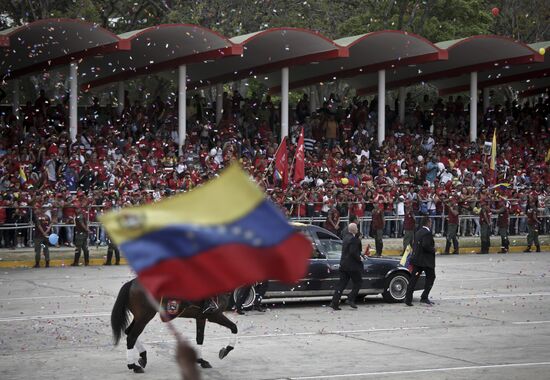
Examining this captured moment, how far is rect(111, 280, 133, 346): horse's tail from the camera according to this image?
13422 mm

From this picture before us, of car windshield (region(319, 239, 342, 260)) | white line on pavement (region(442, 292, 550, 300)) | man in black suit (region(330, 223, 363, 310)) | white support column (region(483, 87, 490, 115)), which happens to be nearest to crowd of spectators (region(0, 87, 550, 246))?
white support column (region(483, 87, 490, 115))

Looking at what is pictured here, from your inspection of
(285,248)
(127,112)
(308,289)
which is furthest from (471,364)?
(127,112)

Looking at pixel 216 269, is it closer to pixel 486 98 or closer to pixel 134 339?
pixel 134 339

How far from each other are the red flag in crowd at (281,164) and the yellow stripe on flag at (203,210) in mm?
28622

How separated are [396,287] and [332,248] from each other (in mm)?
1409

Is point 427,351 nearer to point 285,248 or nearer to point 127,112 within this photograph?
point 285,248

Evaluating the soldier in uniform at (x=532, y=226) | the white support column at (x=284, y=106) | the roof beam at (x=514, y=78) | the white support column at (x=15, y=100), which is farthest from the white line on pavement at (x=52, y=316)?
the roof beam at (x=514, y=78)

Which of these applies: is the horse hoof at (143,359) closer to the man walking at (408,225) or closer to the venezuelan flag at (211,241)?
the venezuelan flag at (211,241)

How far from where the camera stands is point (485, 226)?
34.2 meters

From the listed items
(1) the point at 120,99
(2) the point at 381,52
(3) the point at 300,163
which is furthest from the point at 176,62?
(2) the point at 381,52

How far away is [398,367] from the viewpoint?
1376 centimetres

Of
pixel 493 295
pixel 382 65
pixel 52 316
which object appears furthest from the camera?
pixel 382 65

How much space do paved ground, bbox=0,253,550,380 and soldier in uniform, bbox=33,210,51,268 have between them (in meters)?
3.94

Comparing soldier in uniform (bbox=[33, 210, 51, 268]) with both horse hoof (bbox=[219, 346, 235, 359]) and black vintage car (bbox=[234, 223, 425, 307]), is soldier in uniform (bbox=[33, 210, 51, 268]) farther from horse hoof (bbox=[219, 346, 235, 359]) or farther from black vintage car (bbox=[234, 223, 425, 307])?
horse hoof (bbox=[219, 346, 235, 359])
